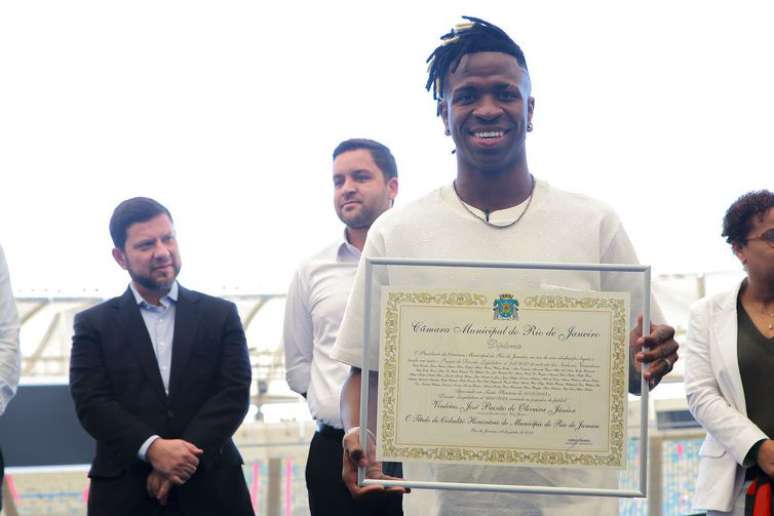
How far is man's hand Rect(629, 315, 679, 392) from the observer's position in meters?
1.56

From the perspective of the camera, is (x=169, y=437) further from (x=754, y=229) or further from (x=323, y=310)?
(x=754, y=229)

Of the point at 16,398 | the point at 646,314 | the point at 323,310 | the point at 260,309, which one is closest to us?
the point at 646,314

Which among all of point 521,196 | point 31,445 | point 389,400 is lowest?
point 31,445

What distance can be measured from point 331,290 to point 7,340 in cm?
99

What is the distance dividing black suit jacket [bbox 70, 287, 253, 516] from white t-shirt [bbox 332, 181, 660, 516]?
1.45 m

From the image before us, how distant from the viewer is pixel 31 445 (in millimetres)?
4289

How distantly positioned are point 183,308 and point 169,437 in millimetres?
417

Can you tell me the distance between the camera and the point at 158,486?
2.99 metres

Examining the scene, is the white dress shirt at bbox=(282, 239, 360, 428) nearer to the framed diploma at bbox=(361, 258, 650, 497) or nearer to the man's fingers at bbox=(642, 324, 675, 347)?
the framed diploma at bbox=(361, 258, 650, 497)

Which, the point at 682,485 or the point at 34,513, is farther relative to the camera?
the point at 682,485

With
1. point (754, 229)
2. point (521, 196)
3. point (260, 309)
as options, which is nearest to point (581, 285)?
point (521, 196)

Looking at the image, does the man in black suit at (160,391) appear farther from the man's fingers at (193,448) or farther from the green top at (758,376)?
the green top at (758,376)

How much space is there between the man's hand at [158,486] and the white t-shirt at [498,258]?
1420mm

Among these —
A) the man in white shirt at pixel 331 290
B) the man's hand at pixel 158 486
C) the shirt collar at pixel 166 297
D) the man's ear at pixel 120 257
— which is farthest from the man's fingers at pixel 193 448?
the man's ear at pixel 120 257
